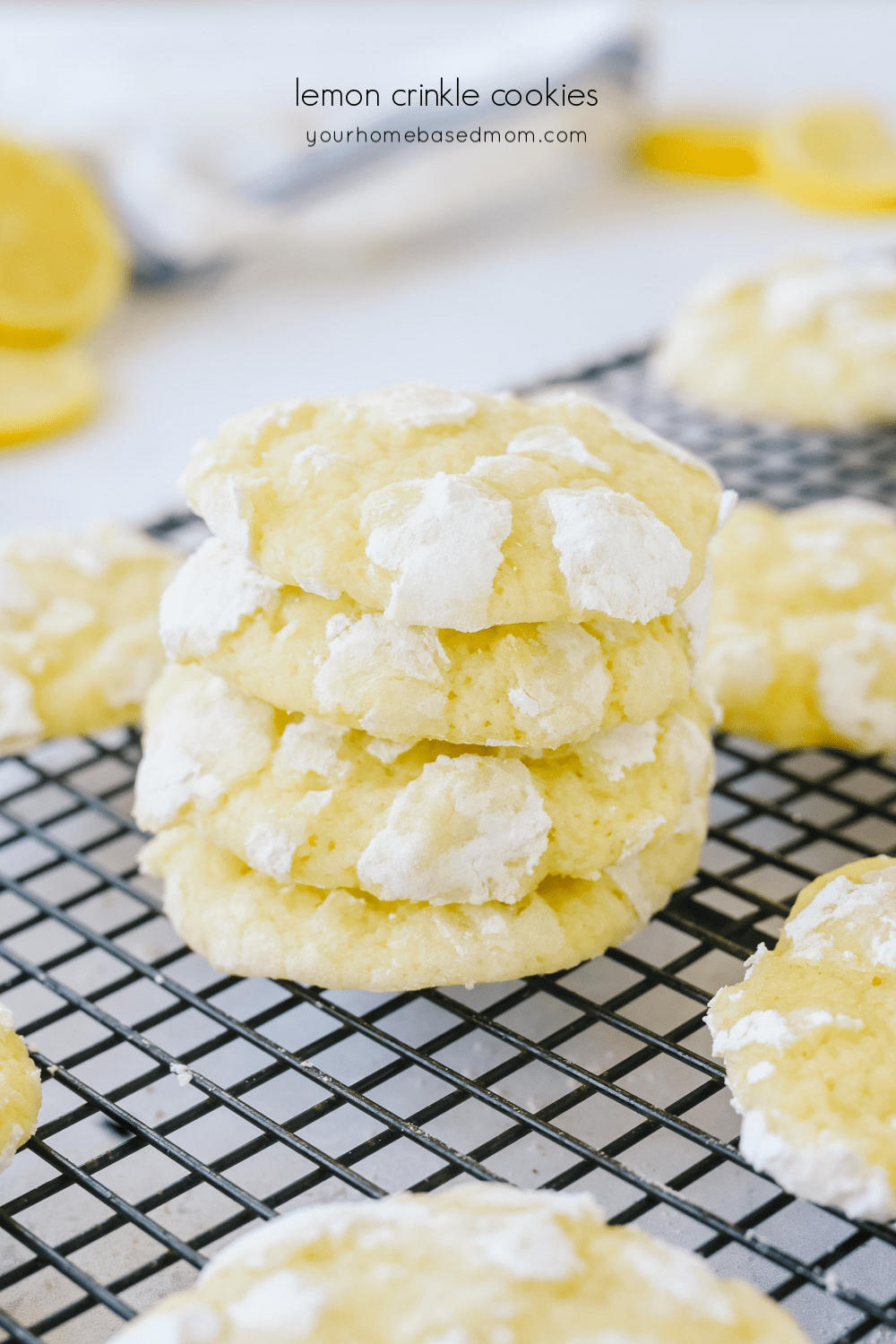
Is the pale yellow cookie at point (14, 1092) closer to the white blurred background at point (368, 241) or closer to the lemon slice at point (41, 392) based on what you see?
the white blurred background at point (368, 241)

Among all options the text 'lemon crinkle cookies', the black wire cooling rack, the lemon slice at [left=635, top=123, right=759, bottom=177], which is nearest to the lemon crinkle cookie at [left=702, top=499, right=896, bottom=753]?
the black wire cooling rack

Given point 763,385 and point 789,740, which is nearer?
point 789,740

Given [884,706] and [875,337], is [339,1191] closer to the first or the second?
[884,706]

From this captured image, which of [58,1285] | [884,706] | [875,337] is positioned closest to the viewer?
[58,1285]

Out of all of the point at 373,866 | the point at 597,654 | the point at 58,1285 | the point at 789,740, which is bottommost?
the point at 58,1285

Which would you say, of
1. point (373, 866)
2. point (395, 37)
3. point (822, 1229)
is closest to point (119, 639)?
point (373, 866)

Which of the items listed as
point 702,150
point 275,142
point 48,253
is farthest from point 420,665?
point 702,150
